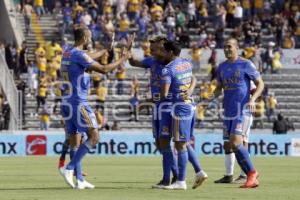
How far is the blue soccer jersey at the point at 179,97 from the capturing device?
17953 millimetres

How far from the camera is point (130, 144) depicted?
1518 inches

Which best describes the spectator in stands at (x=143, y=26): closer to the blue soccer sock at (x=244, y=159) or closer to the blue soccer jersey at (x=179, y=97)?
the blue soccer sock at (x=244, y=159)

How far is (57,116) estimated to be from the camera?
4322 centimetres

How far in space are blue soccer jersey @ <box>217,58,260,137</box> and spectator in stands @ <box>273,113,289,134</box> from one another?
2286 centimetres

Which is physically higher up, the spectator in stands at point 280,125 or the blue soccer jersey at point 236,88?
the blue soccer jersey at point 236,88

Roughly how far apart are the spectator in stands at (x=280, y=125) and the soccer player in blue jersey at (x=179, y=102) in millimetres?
24167

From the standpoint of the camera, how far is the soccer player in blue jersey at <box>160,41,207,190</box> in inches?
704

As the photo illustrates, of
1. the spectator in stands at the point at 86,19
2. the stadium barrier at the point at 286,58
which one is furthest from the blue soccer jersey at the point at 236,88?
the spectator in stands at the point at 86,19

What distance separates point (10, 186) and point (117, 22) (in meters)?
29.9

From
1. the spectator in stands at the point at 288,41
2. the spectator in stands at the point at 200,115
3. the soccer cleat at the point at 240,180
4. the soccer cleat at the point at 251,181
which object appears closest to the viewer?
the soccer cleat at the point at 251,181

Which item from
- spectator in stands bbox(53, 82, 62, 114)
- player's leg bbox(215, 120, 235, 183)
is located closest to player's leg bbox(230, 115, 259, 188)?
player's leg bbox(215, 120, 235, 183)

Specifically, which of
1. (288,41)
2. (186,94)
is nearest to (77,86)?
(186,94)

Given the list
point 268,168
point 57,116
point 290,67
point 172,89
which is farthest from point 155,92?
point 290,67

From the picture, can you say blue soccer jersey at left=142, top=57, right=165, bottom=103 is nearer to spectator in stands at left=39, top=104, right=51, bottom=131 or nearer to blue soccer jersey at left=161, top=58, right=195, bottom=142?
blue soccer jersey at left=161, top=58, right=195, bottom=142
